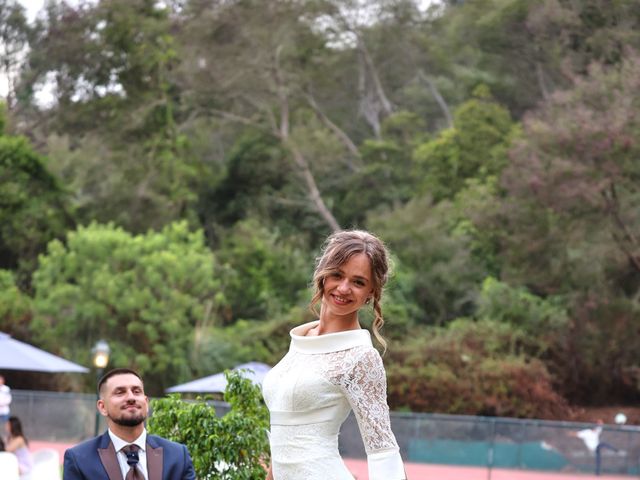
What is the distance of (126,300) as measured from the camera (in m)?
36.7

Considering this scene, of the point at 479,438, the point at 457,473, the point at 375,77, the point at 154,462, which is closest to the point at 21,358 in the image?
the point at 479,438

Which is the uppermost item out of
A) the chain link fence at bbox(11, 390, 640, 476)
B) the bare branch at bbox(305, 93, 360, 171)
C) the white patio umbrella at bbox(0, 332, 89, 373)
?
the bare branch at bbox(305, 93, 360, 171)

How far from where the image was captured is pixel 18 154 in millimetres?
44125

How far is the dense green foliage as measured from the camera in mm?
37406

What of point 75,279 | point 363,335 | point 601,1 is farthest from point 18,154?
point 363,335

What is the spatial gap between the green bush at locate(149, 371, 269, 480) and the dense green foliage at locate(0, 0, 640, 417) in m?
28.7

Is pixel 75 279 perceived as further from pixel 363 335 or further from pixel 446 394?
pixel 363 335

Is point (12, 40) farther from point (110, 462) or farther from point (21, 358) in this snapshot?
point (110, 462)

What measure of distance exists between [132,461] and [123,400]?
0.22 m

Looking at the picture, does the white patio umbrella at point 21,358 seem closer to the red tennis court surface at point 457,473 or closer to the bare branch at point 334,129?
the red tennis court surface at point 457,473

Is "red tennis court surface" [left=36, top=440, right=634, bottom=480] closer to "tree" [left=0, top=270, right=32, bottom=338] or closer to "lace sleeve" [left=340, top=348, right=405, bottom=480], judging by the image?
"tree" [left=0, top=270, right=32, bottom=338]

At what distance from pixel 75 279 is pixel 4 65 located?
17.3m

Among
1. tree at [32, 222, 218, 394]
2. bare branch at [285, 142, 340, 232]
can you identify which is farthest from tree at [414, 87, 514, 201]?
tree at [32, 222, 218, 394]

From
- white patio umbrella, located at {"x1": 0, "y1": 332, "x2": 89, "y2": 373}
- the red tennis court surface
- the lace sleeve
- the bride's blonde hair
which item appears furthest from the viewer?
the red tennis court surface
